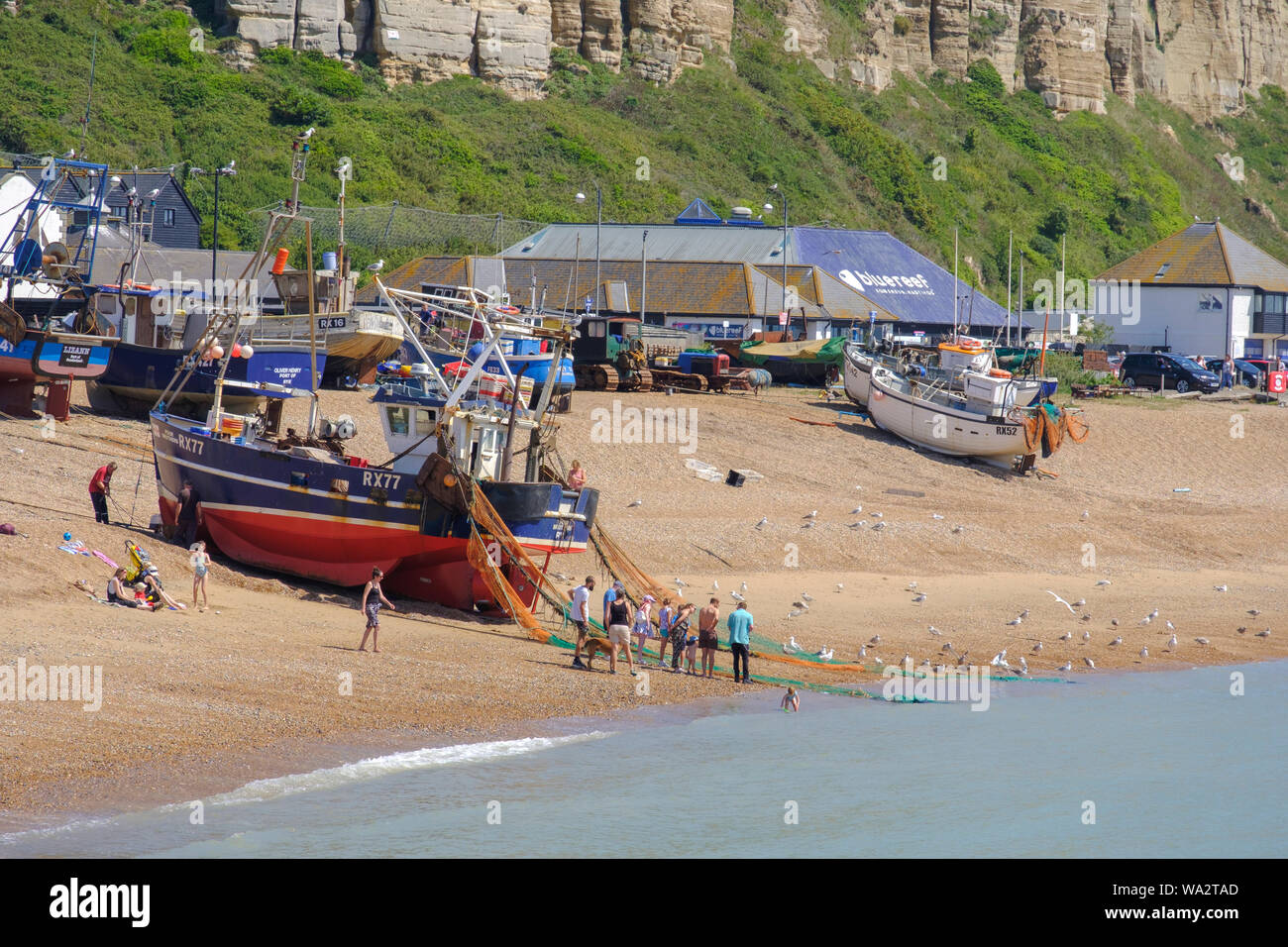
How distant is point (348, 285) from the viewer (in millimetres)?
42250

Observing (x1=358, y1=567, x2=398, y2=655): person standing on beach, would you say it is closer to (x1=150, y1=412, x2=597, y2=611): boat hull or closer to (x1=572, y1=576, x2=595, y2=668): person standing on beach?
(x1=572, y1=576, x2=595, y2=668): person standing on beach

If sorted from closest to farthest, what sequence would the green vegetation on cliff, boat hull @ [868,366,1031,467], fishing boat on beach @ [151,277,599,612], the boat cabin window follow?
fishing boat on beach @ [151,277,599,612], the boat cabin window, boat hull @ [868,366,1031,467], the green vegetation on cliff

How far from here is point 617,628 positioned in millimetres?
21844

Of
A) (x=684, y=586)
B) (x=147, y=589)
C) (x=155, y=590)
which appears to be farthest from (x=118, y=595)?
(x=684, y=586)

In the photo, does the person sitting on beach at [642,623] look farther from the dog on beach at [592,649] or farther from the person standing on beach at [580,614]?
the person standing on beach at [580,614]

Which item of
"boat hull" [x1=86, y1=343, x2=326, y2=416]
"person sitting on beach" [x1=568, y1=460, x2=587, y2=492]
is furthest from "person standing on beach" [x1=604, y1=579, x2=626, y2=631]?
"boat hull" [x1=86, y1=343, x2=326, y2=416]

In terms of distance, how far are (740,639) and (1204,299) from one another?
50.7 m

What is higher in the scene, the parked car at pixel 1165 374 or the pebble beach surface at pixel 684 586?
the parked car at pixel 1165 374

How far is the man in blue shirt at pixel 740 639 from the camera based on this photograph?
21.8 meters

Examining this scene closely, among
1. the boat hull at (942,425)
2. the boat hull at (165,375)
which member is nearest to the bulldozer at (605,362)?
the boat hull at (942,425)

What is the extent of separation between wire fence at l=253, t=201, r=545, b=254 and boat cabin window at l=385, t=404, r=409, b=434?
128 ft

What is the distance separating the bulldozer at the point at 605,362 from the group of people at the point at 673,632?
75.2ft

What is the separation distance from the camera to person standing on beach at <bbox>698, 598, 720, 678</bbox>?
22391 mm
